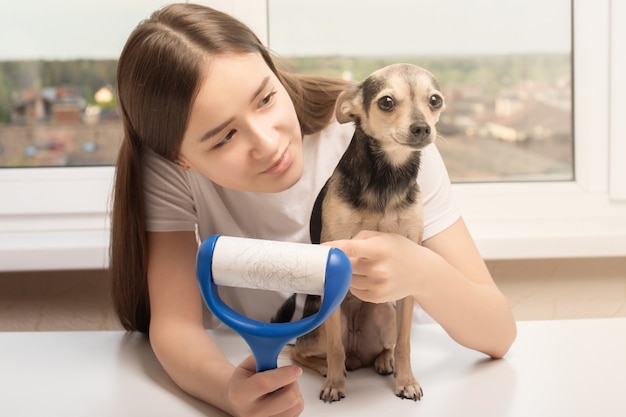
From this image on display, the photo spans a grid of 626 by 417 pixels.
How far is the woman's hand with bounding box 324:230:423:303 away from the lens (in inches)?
31.6

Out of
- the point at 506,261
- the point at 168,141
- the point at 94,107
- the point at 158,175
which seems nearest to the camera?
the point at 168,141

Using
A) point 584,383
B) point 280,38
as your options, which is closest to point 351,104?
point 584,383

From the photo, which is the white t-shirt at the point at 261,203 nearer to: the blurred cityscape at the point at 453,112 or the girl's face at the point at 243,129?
the girl's face at the point at 243,129

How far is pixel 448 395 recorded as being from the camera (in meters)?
0.93

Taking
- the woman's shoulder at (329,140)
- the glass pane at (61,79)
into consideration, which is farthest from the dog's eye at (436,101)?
the glass pane at (61,79)

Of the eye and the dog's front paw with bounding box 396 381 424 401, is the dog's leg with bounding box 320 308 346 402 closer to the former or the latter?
the dog's front paw with bounding box 396 381 424 401

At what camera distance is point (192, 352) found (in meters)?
1.00

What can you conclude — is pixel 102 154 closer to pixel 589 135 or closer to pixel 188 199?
pixel 188 199

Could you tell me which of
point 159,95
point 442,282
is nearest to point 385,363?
point 442,282

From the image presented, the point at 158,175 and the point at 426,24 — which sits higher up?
the point at 426,24

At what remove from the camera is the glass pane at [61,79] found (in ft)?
5.60

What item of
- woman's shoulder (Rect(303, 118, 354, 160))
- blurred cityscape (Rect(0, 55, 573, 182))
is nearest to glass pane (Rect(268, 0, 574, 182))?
blurred cityscape (Rect(0, 55, 573, 182))

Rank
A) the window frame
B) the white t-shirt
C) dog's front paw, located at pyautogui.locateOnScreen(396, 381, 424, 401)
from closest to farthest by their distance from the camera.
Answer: dog's front paw, located at pyautogui.locateOnScreen(396, 381, 424, 401)
the white t-shirt
the window frame

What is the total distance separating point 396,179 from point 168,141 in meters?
0.33
